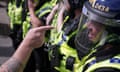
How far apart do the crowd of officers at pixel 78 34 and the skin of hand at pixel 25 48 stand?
291 mm

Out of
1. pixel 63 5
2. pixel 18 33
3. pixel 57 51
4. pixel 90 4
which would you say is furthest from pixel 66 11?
pixel 18 33

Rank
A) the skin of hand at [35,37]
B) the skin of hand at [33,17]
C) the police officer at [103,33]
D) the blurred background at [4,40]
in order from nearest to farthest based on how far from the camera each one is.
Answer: the police officer at [103,33] → the skin of hand at [35,37] → the skin of hand at [33,17] → the blurred background at [4,40]

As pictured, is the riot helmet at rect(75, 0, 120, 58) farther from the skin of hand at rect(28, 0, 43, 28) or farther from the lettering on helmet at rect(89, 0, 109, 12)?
the skin of hand at rect(28, 0, 43, 28)

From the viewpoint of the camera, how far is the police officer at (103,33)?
2.14m

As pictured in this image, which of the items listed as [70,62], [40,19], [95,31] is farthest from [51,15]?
[95,31]

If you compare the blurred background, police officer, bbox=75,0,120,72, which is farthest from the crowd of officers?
the blurred background

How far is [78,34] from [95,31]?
350mm

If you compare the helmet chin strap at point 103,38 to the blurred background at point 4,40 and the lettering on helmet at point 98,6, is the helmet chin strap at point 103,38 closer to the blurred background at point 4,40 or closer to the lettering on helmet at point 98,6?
the lettering on helmet at point 98,6

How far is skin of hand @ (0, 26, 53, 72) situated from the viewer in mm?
2350

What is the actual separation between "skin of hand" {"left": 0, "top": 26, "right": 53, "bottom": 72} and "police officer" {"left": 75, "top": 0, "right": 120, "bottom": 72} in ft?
0.99

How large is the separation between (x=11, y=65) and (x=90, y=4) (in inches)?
24.4

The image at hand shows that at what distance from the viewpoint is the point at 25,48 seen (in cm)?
237

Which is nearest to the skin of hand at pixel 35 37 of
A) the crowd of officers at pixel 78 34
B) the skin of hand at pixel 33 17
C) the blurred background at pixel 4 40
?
the crowd of officers at pixel 78 34

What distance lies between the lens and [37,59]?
4195 millimetres
